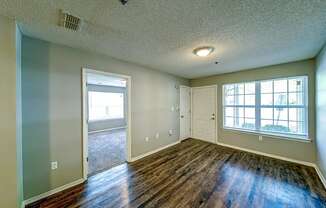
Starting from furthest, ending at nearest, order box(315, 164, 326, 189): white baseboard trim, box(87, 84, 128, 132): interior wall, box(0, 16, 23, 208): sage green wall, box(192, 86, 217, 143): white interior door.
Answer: box(87, 84, 128, 132): interior wall, box(192, 86, 217, 143): white interior door, box(315, 164, 326, 189): white baseboard trim, box(0, 16, 23, 208): sage green wall

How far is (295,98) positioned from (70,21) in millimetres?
4769

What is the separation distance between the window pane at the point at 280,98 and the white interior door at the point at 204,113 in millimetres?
1620

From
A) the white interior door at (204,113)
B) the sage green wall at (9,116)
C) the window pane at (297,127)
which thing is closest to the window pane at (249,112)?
the window pane at (297,127)

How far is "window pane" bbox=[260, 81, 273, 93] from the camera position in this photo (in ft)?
11.8

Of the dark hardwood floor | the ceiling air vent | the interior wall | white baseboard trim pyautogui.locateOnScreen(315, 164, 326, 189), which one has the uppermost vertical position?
the ceiling air vent

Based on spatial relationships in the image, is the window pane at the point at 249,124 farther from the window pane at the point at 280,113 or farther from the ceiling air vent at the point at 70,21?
the ceiling air vent at the point at 70,21

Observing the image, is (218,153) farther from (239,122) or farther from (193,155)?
(239,122)

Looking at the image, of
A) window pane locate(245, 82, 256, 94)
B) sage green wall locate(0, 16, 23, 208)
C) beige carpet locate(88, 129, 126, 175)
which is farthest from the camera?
window pane locate(245, 82, 256, 94)

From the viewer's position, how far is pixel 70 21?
1618mm

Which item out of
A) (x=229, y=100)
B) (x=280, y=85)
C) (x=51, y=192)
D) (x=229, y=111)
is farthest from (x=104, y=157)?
(x=280, y=85)

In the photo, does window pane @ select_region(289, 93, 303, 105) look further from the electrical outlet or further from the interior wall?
the interior wall

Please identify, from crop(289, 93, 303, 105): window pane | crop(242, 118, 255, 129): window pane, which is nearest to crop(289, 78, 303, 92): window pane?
crop(289, 93, 303, 105): window pane

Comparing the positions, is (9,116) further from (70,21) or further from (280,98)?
(280,98)

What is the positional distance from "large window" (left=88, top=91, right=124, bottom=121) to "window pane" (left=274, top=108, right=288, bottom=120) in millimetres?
7021
